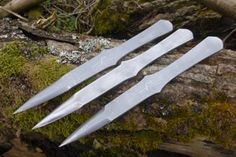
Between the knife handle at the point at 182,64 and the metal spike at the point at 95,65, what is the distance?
0.27 m

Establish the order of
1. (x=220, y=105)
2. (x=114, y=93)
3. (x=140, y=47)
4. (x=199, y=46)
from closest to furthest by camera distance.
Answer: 1. (x=220, y=105)
2. (x=114, y=93)
3. (x=199, y=46)
4. (x=140, y=47)

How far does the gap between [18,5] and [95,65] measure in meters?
1.02

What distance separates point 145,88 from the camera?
220cm

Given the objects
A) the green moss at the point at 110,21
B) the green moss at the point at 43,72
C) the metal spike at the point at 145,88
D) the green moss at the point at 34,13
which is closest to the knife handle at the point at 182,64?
the metal spike at the point at 145,88

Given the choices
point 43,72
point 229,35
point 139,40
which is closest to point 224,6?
point 229,35

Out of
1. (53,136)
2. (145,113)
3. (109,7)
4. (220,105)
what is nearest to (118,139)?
(145,113)

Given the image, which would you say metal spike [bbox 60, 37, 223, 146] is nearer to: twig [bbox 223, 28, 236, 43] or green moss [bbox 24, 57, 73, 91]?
green moss [bbox 24, 57, 73, 91]

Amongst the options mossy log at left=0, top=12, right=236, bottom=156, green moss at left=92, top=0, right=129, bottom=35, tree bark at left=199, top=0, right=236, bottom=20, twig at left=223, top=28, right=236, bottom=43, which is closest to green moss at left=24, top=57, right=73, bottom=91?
mossy log at left=0, top=12, right=236, bottom=156

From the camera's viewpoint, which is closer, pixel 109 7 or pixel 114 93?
pixel 114 93

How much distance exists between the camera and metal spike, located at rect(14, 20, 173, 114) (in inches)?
88.3

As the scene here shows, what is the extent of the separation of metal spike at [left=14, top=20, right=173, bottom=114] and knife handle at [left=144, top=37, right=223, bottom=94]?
27cm

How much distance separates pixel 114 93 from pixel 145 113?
199 mm

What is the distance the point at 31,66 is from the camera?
245cm

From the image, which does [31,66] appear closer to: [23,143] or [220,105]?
[23,143]
